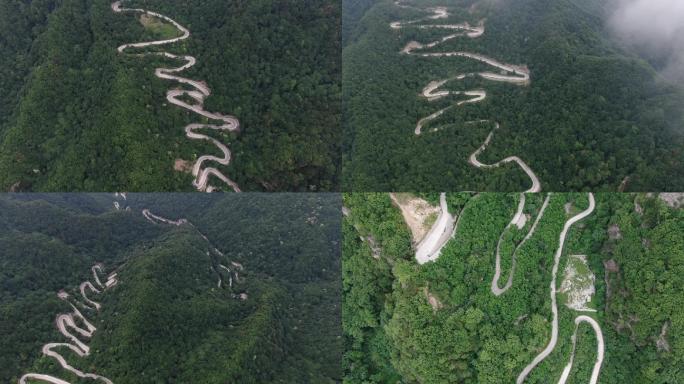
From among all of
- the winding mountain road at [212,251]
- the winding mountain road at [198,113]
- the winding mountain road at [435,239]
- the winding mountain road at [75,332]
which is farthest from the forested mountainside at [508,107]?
the winding mountain road at [75,332]

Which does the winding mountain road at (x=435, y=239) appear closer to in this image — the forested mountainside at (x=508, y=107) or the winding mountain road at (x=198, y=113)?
the forested mountainside at (x=508, y=107)

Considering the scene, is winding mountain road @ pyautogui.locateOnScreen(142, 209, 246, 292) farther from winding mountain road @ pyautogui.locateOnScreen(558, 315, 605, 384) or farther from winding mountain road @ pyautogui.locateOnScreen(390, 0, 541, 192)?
winding mountain road @ pyautogui.locateOnScreen(558, 315, 605, 384)

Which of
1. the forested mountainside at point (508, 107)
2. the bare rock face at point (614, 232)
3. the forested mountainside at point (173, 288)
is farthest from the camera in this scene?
the forested mountainside at point (508, 107)

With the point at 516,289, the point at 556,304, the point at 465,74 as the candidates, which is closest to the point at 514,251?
the point at 516,289

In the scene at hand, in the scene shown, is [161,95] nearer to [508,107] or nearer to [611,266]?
[508,107]

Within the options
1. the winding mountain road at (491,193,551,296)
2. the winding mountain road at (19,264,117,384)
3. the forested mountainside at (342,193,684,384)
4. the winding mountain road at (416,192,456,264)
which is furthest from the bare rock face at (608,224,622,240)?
the winding mountain road at (19,264,117,384)

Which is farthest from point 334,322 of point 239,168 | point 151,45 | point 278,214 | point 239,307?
point 151,45

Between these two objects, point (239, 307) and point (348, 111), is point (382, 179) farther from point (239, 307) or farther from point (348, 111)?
point (239, 307)
